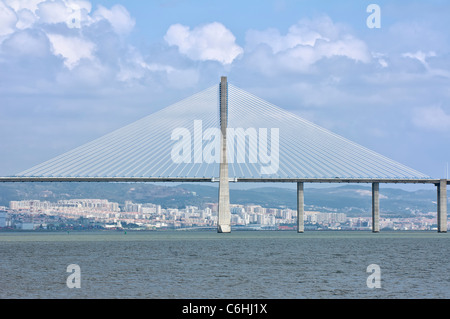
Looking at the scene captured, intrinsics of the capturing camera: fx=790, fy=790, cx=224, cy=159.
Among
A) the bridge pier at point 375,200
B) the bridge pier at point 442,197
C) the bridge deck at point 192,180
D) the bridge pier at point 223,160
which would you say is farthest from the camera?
the bridge pier at point 442,197

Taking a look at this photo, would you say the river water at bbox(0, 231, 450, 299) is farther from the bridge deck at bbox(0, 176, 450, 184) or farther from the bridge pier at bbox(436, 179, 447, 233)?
the bridge pier at bbox(436, 179, 447, 233)

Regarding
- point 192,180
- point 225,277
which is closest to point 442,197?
point 192,180

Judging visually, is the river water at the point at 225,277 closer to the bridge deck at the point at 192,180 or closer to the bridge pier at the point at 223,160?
the bridge pier at the point at 223,160

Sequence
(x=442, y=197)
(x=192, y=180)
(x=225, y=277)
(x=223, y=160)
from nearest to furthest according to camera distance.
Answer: (x=225, y=277)
(x=223, y=160)
(x=192, y=180)
(x=442, y=197)

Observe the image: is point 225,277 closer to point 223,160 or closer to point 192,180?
point 223,160

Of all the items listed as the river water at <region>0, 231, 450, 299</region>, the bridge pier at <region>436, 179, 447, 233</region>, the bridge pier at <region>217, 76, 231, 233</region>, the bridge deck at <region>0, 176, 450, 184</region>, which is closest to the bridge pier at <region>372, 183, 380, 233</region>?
the bridge deck at <region>0, 176, 450, 184</region>

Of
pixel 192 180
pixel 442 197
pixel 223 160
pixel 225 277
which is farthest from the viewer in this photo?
pixel 442 197

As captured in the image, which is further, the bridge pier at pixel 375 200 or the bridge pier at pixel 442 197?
the bridge pier at pixel 442 197

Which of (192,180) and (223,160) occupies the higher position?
(223,160)

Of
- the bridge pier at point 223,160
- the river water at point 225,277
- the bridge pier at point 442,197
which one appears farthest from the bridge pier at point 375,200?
the river water at point 225,277

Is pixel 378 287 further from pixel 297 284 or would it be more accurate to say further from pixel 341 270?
pixel 341 270
